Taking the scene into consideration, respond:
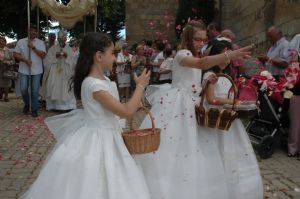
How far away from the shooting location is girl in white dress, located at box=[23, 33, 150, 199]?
2840mm

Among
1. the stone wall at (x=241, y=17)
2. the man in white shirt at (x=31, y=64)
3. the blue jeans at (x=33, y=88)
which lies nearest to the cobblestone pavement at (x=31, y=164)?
the blue jeans at (x=33, y=88)

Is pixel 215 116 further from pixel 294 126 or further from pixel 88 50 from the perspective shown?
pixel 294 126

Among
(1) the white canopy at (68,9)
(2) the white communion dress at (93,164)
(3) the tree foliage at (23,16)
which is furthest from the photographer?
(3) the tree foliage at (23,16)

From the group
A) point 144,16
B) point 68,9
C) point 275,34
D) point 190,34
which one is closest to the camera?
point 190,34

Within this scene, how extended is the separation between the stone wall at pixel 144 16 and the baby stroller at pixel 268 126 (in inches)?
614

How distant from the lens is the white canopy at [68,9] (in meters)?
10.6

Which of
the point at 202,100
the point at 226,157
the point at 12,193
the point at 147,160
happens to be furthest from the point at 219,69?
the point at 12,193

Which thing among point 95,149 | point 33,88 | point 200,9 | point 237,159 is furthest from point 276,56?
point 200,9

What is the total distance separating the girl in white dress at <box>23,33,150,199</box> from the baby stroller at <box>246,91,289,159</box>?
373 cm

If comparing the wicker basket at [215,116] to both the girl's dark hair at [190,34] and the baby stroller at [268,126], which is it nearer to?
the girl's dark hair at [190,34]

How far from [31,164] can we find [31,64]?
4.67 m

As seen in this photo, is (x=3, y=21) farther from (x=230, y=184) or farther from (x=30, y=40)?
(x=230, y=184)

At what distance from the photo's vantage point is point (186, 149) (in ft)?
12.9

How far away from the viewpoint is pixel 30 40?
33.1 ft
